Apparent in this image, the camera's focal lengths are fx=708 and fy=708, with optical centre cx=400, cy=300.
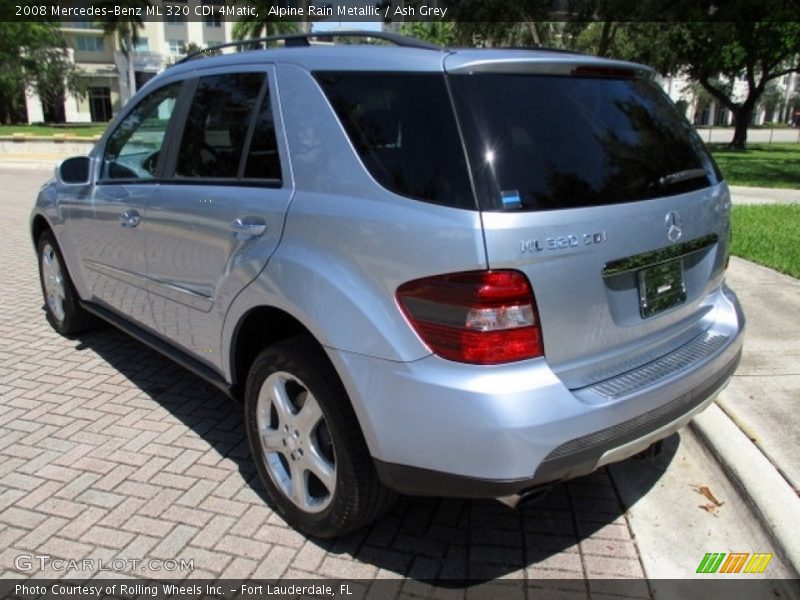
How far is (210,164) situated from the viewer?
3.29 m

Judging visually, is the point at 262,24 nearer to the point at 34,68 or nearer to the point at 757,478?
the point at 34,68

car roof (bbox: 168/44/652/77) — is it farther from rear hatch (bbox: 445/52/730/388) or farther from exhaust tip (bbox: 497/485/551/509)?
exhaust tip (bbox: 497/485/551/509)

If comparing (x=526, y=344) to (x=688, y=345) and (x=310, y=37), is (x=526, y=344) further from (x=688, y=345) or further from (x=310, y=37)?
(x=310, y=37)

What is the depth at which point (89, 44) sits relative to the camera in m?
72.4

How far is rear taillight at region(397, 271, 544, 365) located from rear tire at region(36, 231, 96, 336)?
368cm

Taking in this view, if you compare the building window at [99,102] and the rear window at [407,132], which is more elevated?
the building window at [99,102]

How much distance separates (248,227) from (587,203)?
4.37 ft

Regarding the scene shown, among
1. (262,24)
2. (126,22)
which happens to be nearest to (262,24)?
(262,24)

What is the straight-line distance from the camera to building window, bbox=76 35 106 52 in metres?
71.9

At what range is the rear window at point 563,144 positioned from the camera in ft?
7.39

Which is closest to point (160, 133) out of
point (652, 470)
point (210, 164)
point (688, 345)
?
point (210, 164)

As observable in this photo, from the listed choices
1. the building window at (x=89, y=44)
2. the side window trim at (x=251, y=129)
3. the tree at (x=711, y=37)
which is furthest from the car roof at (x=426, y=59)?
the building window at (x=89, y=44)

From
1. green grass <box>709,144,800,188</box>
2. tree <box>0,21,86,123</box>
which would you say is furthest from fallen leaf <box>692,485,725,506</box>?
tree <box>0,21,86,123</box>

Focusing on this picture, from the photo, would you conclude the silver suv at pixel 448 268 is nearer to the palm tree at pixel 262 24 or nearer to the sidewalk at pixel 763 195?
the sidewalk at pixel 763 195
